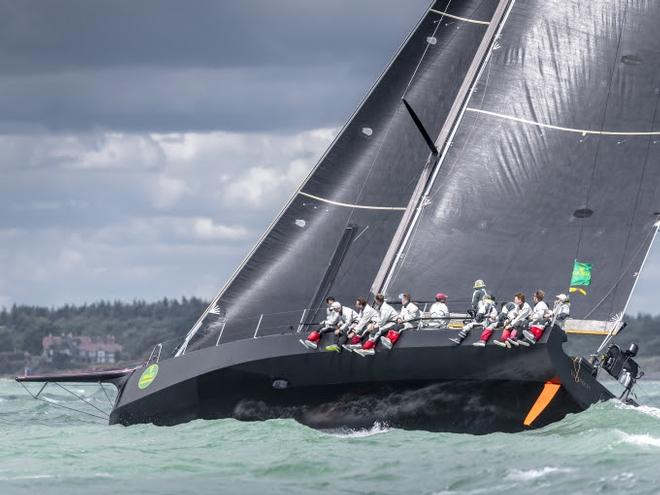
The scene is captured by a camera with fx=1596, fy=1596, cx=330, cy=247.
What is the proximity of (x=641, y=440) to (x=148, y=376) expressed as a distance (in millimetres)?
9011

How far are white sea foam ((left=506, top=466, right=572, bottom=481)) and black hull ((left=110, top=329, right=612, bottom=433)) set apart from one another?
2.70 m

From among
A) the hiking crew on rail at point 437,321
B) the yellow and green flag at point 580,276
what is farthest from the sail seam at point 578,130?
the hiking crew on rail at point 437,321

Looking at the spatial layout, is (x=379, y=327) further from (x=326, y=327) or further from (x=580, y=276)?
(x=580, y=276)

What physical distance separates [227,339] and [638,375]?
7552 mm

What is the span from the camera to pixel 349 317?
86.6 feet

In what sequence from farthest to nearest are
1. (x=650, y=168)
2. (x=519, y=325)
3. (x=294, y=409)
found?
(x=650, y=168) < (x=294, y=409) < (x=519, y=325)

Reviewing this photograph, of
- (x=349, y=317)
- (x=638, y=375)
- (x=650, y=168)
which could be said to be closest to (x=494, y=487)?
(x=349, y=317)

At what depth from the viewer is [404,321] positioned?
1023 inches

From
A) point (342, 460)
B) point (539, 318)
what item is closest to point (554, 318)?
point (539, 318)

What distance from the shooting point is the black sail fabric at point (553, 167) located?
27.8 meters

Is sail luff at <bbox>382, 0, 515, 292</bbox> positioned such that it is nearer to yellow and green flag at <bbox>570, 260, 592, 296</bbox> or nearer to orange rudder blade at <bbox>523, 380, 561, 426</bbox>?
yellow and green flag at <bbox>570, 260, 592, 296</bbox>

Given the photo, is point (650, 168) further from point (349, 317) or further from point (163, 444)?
point (163, 444)

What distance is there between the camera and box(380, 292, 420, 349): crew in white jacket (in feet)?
84.1

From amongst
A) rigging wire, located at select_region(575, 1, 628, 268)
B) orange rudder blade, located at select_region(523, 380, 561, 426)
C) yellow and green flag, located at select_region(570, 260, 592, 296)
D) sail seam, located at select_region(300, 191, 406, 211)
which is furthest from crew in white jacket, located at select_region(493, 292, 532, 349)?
sail seam, located at select_region(300, 191, 406, 211)
